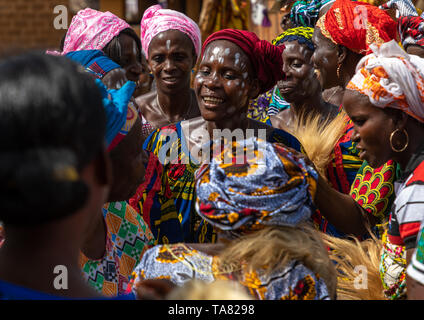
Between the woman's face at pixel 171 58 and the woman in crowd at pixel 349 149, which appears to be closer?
the woman in crowd at pixel 349 149

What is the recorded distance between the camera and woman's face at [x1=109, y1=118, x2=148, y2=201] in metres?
2.26

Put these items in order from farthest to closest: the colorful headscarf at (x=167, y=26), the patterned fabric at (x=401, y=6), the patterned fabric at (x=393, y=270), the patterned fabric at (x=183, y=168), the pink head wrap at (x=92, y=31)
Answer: the patterned fabric at (x=401, y=6)
the colorful headscarf at (x=167, y=26)
the pink head wrap at (x=92, y=31)
the patterned fabric at (x=183, y=168)
the patterned fabric at (x=393, y=270)

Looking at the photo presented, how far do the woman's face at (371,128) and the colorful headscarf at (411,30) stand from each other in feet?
7.23

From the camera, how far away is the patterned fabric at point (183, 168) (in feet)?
9.89

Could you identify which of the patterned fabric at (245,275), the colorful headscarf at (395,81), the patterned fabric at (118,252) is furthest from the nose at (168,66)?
the patterned fabric at (245,275)

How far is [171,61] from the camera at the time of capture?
15.1ft

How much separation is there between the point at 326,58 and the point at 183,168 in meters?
1.49

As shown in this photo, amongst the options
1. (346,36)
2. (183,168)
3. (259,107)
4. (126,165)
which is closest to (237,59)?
(183,168)

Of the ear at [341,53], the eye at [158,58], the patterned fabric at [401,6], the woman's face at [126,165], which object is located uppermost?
the patterned fabric at [401,6]

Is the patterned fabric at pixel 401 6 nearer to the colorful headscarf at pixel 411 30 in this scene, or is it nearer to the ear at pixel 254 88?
the colorful headscarf at pixel 411 30

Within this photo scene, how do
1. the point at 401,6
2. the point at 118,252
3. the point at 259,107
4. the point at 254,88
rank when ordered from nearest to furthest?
the point at 118,252, the point at 254,88, the point at 401,6, the point at 259,107

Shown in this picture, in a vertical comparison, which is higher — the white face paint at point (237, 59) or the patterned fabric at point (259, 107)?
the white face paint at point (237, 59)

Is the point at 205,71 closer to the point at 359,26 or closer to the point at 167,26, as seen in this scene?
the point at 359,26

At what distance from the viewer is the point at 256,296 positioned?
1.78m
